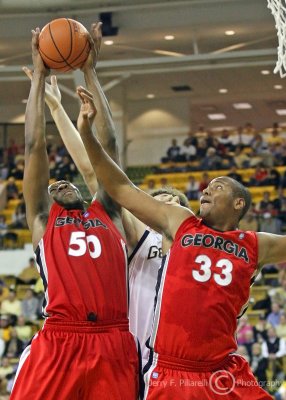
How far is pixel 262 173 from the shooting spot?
837 inches

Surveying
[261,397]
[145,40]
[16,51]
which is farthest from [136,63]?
[261,397]

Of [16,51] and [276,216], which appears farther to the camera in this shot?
[16,51]

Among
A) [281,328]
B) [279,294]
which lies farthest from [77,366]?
[279,294]

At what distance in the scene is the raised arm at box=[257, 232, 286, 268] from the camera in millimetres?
5594

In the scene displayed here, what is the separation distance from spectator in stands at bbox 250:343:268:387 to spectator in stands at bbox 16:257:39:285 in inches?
255

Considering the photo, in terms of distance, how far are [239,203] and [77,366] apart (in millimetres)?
1371

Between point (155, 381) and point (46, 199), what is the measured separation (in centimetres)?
140

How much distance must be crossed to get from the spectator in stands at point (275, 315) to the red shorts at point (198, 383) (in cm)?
928

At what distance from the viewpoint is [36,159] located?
594 centimetres

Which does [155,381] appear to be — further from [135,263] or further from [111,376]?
[135,263]

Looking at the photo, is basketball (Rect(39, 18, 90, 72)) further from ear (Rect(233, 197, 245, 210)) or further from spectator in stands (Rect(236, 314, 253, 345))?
spectator in stands (Rect(236, 314, 253, 345))

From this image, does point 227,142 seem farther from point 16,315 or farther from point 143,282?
point 143,282

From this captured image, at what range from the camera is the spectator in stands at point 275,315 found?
1462 centimetres

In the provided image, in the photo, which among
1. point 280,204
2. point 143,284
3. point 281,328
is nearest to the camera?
point 143,284
